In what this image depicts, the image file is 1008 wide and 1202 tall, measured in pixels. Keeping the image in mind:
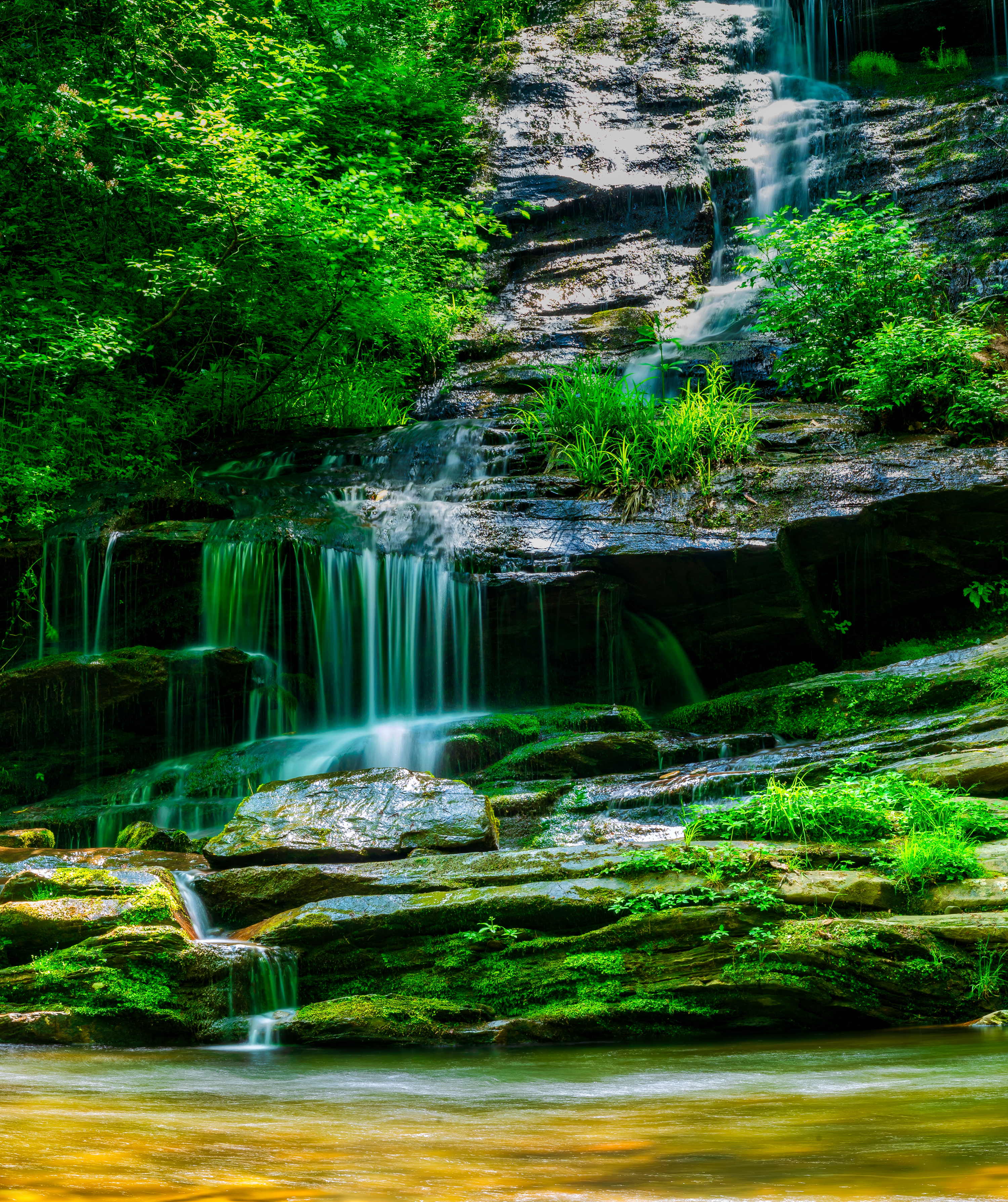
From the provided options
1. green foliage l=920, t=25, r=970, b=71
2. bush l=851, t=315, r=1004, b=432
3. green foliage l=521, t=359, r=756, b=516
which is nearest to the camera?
bush l=851, t=315, r=1004, b=432

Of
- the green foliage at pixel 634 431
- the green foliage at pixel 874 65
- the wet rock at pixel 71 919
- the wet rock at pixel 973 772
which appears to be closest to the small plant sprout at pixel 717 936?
the wet rock at pixel 973 772

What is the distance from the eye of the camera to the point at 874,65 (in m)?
18.8

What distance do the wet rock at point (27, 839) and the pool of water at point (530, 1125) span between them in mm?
3899

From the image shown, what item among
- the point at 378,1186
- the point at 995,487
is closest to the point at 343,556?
the point at 995,487

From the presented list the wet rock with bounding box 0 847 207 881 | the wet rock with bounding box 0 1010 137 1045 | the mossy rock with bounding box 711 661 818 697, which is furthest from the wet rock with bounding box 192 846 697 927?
the mossy rock with bounding box 711 661 818 697

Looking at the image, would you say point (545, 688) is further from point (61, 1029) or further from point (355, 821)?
point (61, 1029)

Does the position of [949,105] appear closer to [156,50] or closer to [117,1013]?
[156,50]

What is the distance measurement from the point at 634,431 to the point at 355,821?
6.30 meters

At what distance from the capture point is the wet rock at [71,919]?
A: 5.20 metres

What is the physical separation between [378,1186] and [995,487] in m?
9.34

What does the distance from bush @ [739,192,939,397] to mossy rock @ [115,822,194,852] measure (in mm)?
8533

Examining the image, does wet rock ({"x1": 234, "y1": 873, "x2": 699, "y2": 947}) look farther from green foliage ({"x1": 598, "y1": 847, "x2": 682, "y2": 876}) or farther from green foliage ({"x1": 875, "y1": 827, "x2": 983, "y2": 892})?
green foliage ({"x1": 875, "y1": 827, "x2": 983, "y2": 892})

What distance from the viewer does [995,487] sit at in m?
9.55

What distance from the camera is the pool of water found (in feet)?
6.39
